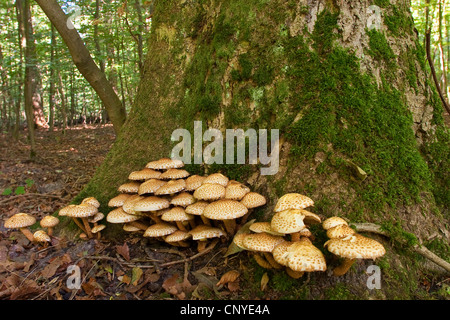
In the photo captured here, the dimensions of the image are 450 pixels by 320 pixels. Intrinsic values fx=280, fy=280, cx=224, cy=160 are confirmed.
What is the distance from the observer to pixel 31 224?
362 centimetres

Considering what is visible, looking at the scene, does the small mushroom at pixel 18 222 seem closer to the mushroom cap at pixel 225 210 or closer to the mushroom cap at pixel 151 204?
the mushroom cap at pixel 151 204

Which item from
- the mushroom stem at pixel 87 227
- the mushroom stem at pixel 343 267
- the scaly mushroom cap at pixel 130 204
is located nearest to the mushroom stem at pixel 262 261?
the mushroom stem at pixel 343 267

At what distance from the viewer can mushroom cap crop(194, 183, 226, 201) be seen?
2.77m

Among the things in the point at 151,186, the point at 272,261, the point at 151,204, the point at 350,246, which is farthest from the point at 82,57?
the point at 350,246

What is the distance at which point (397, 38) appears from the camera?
3471 mm

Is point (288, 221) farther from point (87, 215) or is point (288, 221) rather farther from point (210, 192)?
point (87, 215)

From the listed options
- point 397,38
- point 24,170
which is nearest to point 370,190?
point 397,38

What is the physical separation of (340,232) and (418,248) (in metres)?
0.98

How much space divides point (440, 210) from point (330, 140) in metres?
1.63

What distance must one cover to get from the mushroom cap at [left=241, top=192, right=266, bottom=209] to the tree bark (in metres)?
4.11

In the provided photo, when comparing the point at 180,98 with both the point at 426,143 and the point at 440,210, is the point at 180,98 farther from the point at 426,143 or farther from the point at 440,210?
the point at 440,210

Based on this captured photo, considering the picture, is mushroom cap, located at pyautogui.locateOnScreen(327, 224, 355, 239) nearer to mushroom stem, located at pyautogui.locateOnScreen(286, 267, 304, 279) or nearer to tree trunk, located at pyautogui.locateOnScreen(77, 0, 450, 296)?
mushroom stem, located at pyautogui.locateOnScreen(286, 267, 304, 279)

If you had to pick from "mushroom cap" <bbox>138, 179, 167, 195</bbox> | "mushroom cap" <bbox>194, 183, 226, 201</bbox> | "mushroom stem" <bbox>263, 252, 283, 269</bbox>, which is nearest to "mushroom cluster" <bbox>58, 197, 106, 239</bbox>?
"mushroom cap" <bbox>138, 179, 167, 195</bbox>
